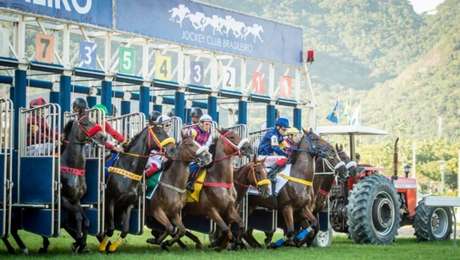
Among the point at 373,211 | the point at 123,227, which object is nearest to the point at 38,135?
the point at 123,227

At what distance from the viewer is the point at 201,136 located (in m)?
17.4

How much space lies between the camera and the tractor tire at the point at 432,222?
850 inches

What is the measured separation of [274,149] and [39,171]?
5.30 meters

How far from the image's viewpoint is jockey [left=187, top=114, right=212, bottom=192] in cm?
1725

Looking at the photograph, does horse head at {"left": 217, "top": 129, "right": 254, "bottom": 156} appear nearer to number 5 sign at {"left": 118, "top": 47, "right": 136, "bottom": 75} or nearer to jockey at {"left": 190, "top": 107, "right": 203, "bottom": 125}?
jockey at {"left": 190, "top": 107, "right": 203, "bottom": 125}

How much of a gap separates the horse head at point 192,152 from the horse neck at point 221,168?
62 cm

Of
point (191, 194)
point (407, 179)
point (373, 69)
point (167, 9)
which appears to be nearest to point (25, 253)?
point (191, 194)

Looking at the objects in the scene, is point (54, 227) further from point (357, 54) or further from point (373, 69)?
point (357, 54)

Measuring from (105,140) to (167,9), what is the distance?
6.95 metres

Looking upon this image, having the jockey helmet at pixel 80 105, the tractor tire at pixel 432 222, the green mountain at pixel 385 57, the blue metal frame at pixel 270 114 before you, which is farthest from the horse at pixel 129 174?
the green mountain at pixel 385 57

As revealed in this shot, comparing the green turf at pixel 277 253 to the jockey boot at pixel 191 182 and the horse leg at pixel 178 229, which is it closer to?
the horse leg at pixel 178 229

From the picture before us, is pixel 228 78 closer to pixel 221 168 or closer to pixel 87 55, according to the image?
pixel 87 55

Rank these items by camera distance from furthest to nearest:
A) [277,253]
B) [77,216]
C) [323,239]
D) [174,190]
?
[323,239], [277,253], [174,190], [77,216]

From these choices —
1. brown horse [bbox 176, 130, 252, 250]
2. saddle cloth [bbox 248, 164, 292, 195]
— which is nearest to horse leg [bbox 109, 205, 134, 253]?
brown horse [bbox 176, 130, 252, 250]
